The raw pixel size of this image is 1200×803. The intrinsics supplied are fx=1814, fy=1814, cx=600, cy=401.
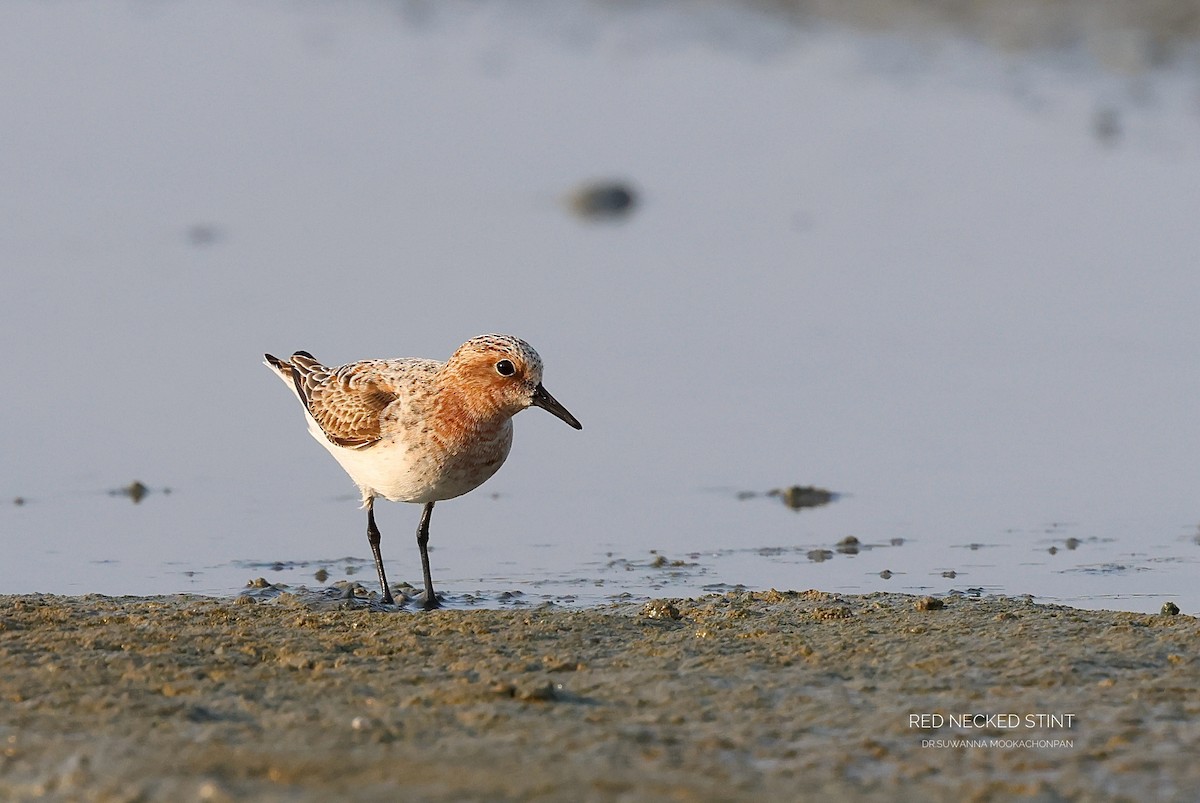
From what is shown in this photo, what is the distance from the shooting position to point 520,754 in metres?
5.11

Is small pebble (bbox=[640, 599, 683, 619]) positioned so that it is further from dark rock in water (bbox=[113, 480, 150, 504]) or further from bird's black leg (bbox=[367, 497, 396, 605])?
dark rock in water (bbox=[113, 480, 150, 504])

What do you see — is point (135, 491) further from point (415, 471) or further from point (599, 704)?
point (599, 704)

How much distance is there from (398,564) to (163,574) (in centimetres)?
110

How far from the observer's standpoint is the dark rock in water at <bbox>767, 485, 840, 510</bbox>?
366 inches

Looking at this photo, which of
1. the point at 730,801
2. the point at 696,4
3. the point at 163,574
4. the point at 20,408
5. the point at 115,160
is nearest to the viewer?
the point at 730,801

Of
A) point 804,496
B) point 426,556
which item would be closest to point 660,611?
point 426,556

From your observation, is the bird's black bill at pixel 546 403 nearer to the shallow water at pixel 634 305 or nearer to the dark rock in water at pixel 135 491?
the shallow water at pixel 634 305

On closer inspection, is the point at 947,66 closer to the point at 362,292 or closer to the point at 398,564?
the point at 362,292

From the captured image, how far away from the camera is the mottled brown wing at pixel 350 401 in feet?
27.0

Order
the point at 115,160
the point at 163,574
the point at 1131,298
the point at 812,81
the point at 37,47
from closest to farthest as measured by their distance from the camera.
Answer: the point at 163,574
the point at 1131,298
the point at 115,160
the point at 812,81
the point at 37,47

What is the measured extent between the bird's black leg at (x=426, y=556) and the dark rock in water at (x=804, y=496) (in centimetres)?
194

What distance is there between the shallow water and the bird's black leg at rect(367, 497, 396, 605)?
0.27m

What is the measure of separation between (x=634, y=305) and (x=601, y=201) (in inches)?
99.8

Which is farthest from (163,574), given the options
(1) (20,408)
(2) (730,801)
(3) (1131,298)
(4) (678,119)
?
(4) (678,119)
